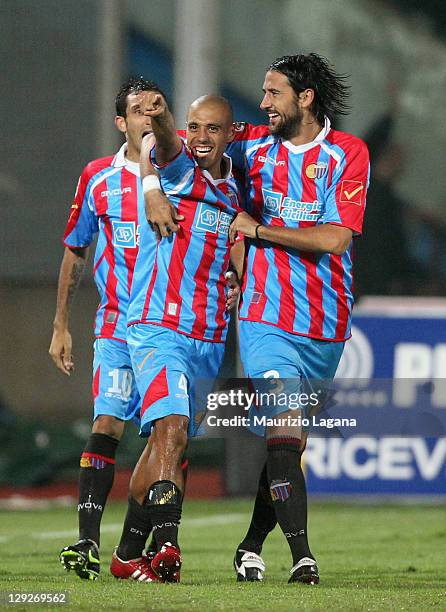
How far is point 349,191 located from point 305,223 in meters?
0.22

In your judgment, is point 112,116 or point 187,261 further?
point 112,116

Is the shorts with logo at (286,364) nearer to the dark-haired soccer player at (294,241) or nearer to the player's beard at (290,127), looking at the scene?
the dark-haired soccer player at (294,241)

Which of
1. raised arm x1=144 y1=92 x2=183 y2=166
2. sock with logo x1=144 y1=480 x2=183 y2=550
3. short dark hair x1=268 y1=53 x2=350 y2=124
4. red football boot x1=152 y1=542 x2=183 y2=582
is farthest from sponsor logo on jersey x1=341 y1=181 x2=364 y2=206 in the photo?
red football boot x1=152 y1=542 x2=183 y2=582

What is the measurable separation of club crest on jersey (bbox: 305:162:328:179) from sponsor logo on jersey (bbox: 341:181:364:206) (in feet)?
0.36

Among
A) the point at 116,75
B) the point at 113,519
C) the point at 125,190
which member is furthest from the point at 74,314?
the point at 125,190

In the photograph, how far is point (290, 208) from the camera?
19.4 feet

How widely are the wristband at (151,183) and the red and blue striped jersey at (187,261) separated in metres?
0.04

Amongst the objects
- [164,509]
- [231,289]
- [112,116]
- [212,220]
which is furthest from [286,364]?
[112,116]

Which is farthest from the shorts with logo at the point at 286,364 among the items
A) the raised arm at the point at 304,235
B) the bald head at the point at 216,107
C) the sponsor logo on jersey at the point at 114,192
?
the sponsor logo on jersey at the point at 114,192

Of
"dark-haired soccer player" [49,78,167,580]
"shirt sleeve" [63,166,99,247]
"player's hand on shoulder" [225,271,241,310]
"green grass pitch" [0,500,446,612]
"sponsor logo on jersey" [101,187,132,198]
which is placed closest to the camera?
"green grass pitch" [0,500,446,612]

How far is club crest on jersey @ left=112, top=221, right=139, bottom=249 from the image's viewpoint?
21.0 feet

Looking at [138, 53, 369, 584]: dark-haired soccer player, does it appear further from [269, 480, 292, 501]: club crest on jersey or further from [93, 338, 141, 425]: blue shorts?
[93, 338, 141, 425]: blue shorts

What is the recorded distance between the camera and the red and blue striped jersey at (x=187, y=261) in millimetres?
5695

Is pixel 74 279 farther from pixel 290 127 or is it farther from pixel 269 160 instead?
pixel 290 127
